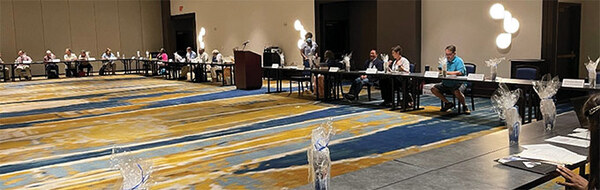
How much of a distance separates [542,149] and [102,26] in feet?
67.3

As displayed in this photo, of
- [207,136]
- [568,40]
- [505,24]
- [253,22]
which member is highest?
[253,22]

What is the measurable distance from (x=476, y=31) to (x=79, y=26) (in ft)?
52.8

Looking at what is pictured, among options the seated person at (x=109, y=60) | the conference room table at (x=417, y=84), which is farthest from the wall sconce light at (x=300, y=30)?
the seated person at (x=109, y=60)

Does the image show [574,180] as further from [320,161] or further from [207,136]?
[207,136]

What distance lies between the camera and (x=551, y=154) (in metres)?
2.44

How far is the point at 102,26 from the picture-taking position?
20641 mm

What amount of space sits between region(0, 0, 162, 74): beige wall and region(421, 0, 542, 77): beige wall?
47.7ft

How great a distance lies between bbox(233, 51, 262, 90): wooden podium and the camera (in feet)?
37.6

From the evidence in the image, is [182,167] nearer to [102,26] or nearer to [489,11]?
[489,11]

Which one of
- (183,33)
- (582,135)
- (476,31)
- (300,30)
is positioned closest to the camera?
(582,135)

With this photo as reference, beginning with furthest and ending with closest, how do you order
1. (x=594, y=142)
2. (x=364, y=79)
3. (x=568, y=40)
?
(x=568, y=40)
(x=364, y=79)
(x=594, y=142)

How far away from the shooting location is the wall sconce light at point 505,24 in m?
8.92

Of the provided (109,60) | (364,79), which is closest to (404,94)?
(364,79)

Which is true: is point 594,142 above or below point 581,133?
above
